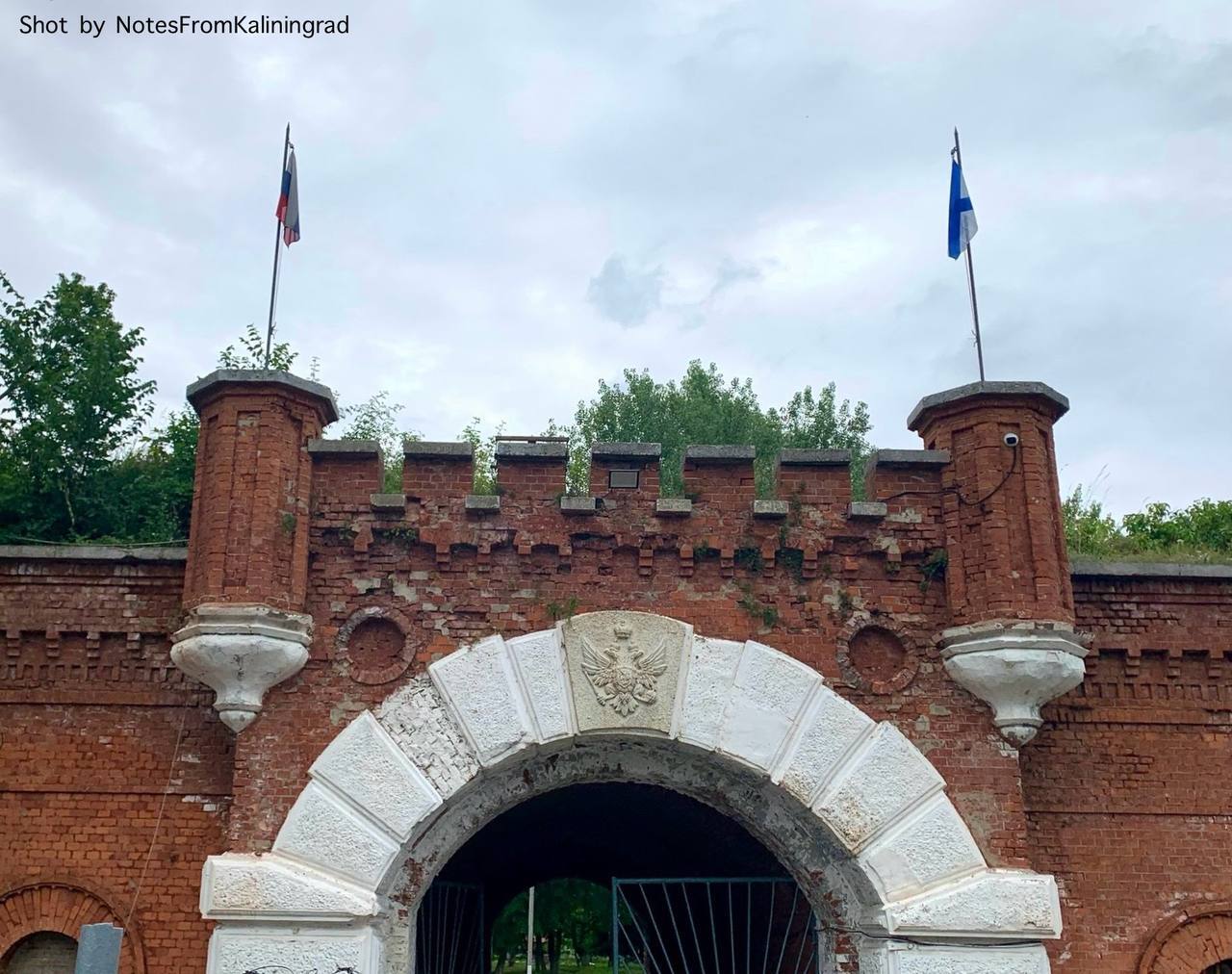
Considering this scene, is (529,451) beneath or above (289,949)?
above

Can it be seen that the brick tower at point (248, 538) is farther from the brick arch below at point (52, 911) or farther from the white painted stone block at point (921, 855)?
the white painted stone block at point (921, 855)

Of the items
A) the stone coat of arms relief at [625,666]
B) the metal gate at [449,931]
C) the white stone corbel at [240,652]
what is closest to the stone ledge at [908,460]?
the stone coat of arms relief at [625,666]

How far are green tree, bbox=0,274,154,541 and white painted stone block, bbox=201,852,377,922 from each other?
6.15 metres

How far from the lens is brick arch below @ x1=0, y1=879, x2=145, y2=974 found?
25.0ft

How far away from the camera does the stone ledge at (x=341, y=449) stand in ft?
26.5

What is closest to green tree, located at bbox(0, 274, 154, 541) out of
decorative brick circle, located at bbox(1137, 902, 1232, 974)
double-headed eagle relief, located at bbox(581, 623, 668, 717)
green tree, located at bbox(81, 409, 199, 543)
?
green tree, located at bbox(81, 409, 199, 543)

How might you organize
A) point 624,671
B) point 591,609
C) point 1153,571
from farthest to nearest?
point 1153,571
point 591,609
point 624,671

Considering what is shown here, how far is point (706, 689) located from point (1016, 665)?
1.97m

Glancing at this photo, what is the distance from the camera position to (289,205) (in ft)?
30.2

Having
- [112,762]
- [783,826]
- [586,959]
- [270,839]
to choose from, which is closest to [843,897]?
[783,826]

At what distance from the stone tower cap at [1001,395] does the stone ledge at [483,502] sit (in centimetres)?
311

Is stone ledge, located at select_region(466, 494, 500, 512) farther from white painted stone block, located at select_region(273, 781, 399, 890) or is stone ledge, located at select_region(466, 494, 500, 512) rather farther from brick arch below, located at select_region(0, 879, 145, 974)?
brick arch below, located at select_region(0, 879, 145, 974)

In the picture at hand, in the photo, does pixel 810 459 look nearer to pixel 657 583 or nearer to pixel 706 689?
pixel 657 583

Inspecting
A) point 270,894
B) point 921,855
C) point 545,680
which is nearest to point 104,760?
point 270,894
